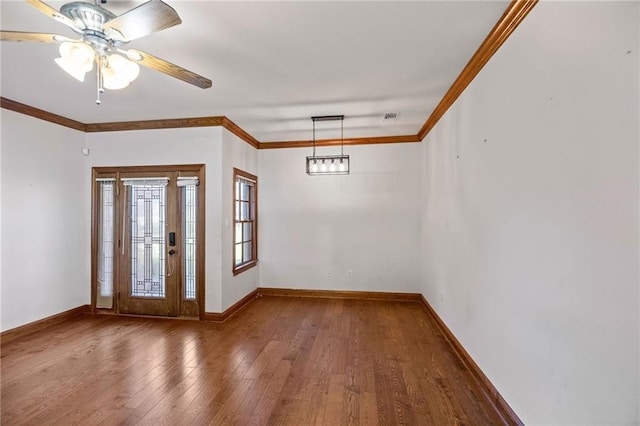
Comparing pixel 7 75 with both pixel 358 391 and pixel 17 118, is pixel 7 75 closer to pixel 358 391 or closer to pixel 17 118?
pixel 17 118

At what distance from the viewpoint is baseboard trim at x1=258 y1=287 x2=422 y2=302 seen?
482 cm

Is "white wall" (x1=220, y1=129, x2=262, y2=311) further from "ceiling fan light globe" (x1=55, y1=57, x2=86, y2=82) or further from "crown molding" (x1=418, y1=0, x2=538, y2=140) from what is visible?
"crown molding" (x1=418, y1=0, x2=538, y2=140)

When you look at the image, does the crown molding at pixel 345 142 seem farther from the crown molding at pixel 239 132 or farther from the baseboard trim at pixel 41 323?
the baseboard trim at pixel 41 323

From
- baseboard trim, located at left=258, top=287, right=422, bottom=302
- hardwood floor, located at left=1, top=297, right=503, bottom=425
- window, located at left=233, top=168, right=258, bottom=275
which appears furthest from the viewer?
baseboard trim, located at left=258, top=287, right=422, bottom=302

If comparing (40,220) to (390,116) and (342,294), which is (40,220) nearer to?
(342,294)

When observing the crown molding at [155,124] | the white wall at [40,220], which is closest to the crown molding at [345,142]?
the crown molding at [155,124]

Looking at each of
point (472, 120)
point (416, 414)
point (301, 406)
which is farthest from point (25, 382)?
point (472, 120)

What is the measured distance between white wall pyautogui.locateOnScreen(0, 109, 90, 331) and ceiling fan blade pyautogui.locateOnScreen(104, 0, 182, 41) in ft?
9.90

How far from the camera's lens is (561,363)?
1.44 meters

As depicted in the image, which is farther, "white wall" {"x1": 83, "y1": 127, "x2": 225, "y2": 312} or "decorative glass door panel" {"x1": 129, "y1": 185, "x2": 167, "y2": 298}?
"decorative glass door panel" {"x1": 129, "y1": 185, "x2": 167, "y2": 298}

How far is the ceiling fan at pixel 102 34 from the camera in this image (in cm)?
143

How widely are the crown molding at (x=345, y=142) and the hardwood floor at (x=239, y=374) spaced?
9.36ft

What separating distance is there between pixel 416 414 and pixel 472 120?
2422 millimetres

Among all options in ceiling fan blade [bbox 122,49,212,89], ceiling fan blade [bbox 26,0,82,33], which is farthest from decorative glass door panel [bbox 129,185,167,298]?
ceiling fan blade [bbox 26,0,82,33]
